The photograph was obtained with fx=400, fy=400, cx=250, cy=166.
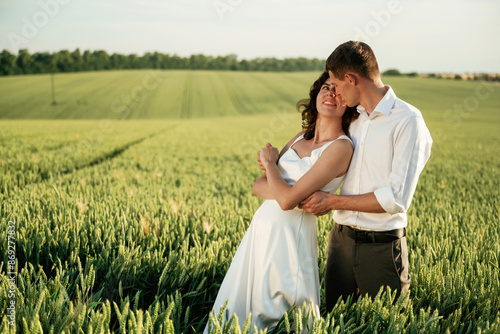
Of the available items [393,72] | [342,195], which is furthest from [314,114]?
[393,72]

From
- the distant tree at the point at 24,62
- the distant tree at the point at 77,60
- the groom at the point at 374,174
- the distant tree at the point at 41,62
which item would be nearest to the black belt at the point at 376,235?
the groom at the point at 374,174

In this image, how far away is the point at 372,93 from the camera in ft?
7.69

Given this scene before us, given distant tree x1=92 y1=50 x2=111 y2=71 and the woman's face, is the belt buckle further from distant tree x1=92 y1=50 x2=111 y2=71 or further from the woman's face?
distant tree x1=92 y1=50 x2=111 y2=71

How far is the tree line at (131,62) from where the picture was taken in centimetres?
8594

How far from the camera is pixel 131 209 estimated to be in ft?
13.9

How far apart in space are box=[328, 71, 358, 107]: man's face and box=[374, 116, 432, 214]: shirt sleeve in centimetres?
31

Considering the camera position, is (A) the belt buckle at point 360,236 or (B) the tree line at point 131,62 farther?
(B) the tree line at point 131,62

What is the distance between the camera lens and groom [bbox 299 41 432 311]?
224 centimetres

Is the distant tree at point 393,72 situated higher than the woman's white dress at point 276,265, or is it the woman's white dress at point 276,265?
the distant tree at point 393,72

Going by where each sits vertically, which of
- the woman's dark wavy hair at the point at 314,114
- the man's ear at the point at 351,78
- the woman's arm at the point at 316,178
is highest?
the man's ear at the point at 351,78

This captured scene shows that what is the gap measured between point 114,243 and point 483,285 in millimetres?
2680

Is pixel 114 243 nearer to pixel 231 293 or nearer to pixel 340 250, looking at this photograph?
pixel 231 293

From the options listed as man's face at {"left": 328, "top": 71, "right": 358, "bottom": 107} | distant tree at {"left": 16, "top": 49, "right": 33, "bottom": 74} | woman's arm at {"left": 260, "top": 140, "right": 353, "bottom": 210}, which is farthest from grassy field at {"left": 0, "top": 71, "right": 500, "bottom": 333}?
distant tree at {"left": 16, "top": 49, "right": 33, "bottom": 74}

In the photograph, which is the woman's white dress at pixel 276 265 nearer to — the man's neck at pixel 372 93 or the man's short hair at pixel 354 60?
the man's neck at pixel 372 93
